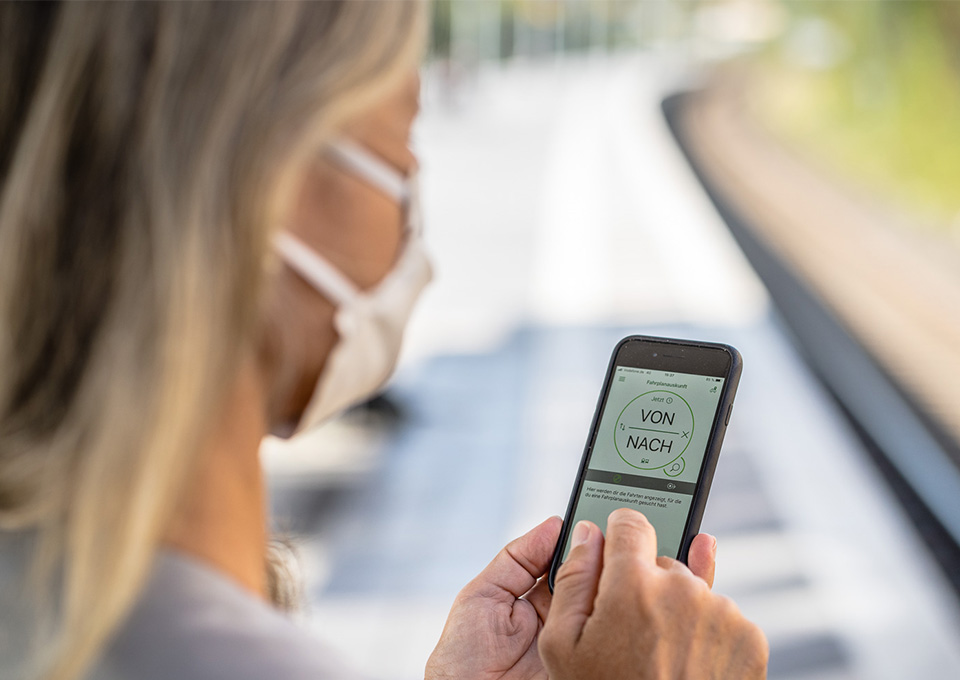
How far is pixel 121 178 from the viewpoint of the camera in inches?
29.4

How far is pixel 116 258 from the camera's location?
748 mm

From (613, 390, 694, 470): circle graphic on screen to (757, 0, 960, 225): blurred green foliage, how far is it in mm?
16945

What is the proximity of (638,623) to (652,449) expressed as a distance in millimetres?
297

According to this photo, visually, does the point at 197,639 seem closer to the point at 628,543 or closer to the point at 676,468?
the point at 628,543

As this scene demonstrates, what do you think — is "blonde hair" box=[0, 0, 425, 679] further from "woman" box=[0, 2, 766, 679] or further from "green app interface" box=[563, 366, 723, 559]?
"green app interface" box=[563, 366, 723, 559]

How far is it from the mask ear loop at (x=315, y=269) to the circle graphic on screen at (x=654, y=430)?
1.17ft

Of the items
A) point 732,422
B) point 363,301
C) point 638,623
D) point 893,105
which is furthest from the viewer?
point 893,105

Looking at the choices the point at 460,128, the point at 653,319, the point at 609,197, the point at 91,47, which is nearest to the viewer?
the point at 91,47

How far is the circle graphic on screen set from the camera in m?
1.13

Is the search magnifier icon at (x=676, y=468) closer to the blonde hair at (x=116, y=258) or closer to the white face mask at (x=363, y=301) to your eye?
the white face mask at (x=363, y=301)

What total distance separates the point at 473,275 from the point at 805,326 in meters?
3.58

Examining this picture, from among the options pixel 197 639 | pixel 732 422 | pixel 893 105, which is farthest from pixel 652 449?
pixel 893 105

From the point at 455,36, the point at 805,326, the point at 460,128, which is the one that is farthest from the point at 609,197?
the point at 455,36

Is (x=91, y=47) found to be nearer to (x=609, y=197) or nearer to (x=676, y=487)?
(x=676, y=487)
